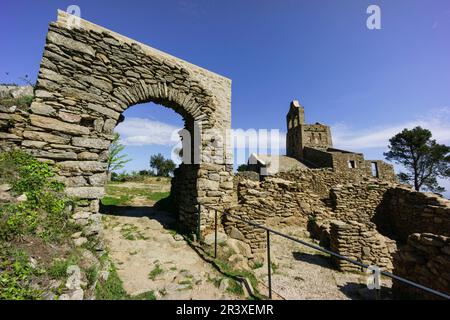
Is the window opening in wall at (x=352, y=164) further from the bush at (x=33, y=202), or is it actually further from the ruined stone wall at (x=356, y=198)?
Answer: the bush at (x=33, y=202)

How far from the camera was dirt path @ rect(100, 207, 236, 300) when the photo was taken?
11.2 ft

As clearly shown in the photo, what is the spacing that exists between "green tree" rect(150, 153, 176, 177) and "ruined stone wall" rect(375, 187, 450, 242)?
37.4m

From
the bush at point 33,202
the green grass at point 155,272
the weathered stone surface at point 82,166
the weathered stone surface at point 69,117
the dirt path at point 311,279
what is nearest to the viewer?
the bush at point 33,202

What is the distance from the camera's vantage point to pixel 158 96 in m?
5.75

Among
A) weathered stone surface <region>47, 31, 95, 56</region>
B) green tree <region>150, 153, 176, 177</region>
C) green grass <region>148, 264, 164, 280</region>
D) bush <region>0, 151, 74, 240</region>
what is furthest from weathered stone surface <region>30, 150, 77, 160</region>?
green tree <region>150, 153, 176, 177</region>

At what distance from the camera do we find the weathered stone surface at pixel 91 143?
429cm

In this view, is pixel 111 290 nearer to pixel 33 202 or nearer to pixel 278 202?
pixel 33 202

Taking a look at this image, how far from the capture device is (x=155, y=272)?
393 centimetres

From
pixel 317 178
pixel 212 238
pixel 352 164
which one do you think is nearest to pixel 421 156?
pixel 352 164

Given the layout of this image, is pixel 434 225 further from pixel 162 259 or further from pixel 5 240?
pixel 5 240

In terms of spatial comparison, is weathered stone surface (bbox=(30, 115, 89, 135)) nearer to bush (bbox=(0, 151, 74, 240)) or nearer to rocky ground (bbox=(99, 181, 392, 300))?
bush (bbox=(0, 151, 74, 240))

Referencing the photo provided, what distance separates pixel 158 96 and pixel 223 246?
4.57 meters

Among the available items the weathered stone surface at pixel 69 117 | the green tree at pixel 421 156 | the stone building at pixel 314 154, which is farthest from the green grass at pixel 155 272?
the green tree at pixel 421 156

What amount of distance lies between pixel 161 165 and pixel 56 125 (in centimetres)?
4106
